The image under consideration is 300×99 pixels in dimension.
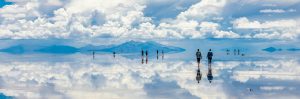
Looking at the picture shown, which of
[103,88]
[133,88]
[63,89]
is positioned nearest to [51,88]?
[63,89]

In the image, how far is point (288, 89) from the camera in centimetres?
3591

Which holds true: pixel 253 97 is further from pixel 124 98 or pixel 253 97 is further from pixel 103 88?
pixel 103 88

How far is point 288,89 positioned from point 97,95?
45.2 ft

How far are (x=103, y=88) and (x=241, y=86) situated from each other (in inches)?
419

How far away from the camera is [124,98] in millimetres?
30797

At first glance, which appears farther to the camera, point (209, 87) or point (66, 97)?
point (209, 87)

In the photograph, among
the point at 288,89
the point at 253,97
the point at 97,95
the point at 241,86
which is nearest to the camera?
the point at 253,97

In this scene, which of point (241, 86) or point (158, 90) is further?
point (241, 86)

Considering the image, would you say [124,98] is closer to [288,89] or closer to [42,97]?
[42,97]

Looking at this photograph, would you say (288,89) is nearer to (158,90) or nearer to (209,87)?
(209,87)

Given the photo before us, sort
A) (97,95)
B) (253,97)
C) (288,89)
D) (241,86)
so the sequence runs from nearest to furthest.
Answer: (253,97), (97,95), (288,89), (241,86)

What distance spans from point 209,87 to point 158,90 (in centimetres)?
412

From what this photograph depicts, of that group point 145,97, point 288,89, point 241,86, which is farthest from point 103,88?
point 288,89

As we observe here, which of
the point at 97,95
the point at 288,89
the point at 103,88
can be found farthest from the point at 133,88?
the point at 288,89
